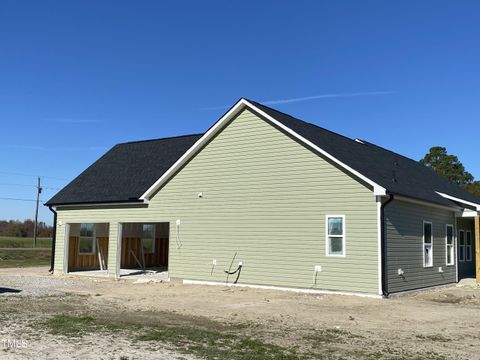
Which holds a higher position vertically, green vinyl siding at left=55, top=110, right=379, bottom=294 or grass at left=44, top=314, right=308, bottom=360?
green vinyl siding at left=55, top=110, right=379, bottom=294

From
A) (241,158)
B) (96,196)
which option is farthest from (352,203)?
(96,196)

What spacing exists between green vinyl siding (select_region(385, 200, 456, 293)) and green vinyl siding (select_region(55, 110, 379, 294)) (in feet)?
2.85

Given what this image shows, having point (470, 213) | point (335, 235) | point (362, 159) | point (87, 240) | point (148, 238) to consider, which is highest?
point (362, 159)

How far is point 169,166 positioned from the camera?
22.9 m

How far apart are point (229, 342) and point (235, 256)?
960cm

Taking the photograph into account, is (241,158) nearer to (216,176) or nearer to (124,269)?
(216,176)

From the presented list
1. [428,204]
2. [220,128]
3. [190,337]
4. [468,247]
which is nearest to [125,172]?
[220,128]

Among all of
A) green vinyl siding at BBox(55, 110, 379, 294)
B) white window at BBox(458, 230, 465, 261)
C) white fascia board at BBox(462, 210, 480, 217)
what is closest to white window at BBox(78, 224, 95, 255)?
green vinyl siding at BBox(55, 110, 379, 294)

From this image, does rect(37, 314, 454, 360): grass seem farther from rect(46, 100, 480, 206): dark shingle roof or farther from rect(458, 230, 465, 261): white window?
rect(458, 230, 465, 261): white window

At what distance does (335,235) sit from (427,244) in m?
4.36

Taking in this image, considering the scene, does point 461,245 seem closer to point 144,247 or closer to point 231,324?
point 144,247

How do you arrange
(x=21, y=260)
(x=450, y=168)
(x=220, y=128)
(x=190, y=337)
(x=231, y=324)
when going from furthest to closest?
1. (x=450, y=168)
2. (x=21, y=260)
3. (x=220, y=128)
4. (x=231, y=324)
5. (x=190, y=337)

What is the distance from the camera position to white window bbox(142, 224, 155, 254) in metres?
26.7

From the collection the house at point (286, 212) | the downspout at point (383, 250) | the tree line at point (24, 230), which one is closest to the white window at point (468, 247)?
the house at point (286, 212)
